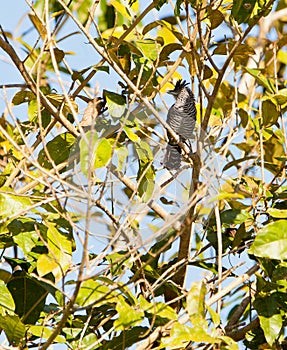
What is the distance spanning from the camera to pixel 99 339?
105 cm

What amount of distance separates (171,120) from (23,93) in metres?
0.27

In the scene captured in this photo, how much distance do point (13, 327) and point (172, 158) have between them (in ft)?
1.23

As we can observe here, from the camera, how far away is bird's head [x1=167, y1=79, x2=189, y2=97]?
4.45 ft

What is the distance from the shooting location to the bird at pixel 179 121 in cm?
122

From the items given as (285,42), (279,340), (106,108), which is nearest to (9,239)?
(106,108)

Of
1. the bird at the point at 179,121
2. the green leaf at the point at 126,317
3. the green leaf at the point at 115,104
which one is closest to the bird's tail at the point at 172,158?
the bird at the point at 179,121

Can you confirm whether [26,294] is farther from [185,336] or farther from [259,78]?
[259,78]

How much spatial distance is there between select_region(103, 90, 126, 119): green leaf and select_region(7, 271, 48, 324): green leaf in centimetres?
28

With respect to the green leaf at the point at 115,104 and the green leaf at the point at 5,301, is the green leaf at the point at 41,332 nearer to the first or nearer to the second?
the green leaf at the point at 5,301

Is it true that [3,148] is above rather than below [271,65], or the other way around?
below

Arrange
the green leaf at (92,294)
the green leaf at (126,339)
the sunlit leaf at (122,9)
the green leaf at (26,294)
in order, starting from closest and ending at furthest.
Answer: the green leaf at (92,294) → the green leaf at (126,339) → the green leaf at (26,294) → the sunlit leaf at (122,9)

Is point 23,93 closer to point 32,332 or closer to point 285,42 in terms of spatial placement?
point 32,332

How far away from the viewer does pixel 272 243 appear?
1053 mm

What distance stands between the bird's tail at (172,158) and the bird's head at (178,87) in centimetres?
16
